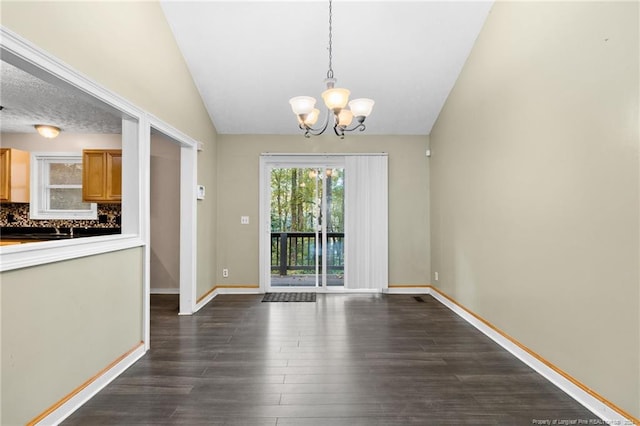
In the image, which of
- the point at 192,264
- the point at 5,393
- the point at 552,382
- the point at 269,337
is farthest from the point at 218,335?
the point at 552,382

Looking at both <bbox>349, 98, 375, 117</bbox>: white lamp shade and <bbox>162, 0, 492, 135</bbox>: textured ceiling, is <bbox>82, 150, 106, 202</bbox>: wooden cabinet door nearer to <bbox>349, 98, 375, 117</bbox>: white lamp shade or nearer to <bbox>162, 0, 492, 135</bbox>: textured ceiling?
<bbox>162, 0, 492, 135</bbox>: textured ceiling

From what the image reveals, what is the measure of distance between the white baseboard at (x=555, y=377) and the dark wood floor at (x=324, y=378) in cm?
6

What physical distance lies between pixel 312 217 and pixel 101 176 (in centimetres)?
302

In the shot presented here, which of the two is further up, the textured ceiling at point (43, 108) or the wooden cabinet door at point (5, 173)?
the textured ceiling at point (43, 108)

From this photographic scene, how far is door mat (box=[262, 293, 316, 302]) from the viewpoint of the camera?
16.0ft

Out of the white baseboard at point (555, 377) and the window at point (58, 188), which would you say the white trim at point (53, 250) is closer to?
the window at point (58, 188)

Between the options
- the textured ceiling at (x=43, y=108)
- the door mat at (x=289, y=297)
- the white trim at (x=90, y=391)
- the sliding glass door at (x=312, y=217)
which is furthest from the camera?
the sliding glass door at (x=312, y=217)

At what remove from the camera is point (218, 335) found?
3445 mm

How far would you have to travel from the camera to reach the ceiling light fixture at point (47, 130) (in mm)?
4559

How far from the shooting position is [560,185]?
240cm

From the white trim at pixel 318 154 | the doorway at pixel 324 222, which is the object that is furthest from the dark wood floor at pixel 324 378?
the white trim at pixel 318 154

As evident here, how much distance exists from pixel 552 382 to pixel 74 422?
3.12 meters

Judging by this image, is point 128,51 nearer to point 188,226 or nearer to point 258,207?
point 188,226

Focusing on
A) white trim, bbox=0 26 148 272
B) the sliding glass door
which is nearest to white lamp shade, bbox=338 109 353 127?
white trim, bbox=0 26 148 272
